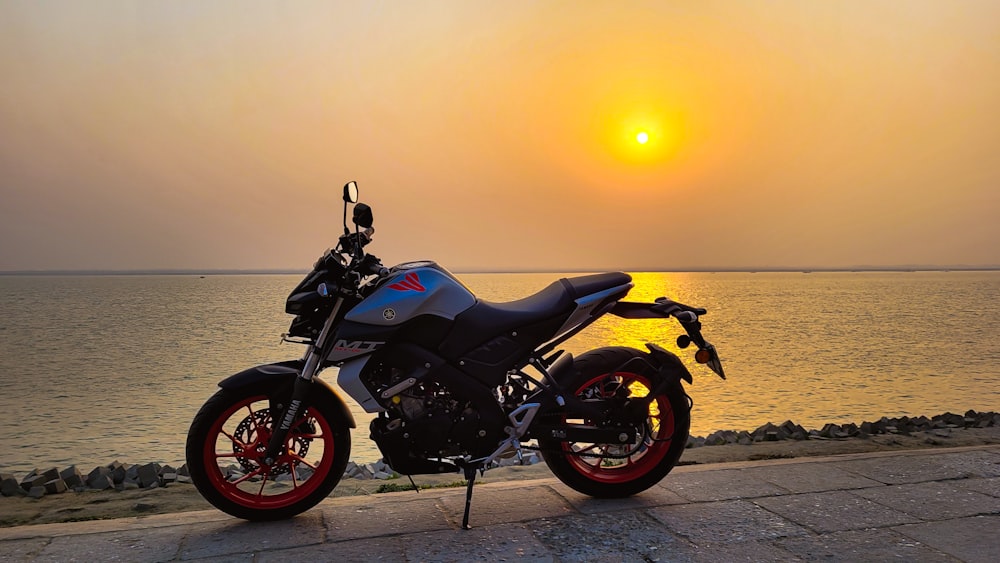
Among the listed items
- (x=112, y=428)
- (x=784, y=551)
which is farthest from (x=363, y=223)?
(x=112, y=428)

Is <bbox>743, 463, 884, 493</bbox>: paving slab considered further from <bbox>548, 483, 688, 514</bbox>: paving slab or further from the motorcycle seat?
the motorcycle seat

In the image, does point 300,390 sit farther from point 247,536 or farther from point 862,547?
point 862,547

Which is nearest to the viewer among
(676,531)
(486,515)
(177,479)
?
(676,531)

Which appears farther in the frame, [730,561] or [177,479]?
[177,479]

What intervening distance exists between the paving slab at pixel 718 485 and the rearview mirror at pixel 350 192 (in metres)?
2.62

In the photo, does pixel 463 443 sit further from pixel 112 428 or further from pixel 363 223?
pixel 112 428

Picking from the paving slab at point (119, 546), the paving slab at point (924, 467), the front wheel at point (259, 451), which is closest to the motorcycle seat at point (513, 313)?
the front wheel at point (259, 451)

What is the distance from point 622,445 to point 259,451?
6.83 ft

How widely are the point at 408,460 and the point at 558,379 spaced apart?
98 cm

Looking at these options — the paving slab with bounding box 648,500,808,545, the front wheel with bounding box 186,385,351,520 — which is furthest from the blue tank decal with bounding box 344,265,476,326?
the paving slab with bounding box 648,500,808,545

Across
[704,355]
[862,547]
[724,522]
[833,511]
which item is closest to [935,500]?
[833,511]

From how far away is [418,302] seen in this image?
4.01 metres

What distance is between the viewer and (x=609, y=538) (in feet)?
12.5

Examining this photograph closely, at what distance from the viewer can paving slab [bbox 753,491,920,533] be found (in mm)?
3962
